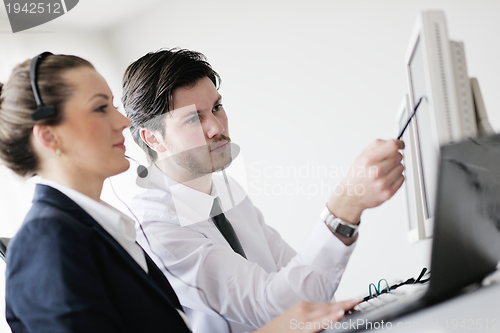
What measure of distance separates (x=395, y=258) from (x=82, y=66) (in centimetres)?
172

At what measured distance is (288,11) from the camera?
6.50 feet

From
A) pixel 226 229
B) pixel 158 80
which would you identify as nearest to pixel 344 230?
pixel 226 229

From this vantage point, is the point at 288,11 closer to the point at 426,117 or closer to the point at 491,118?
the point at 491,118

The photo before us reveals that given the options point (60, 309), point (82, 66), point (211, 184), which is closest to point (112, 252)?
point (60, 309)

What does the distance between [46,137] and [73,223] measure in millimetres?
162

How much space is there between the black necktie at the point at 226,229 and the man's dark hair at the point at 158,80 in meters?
0.31

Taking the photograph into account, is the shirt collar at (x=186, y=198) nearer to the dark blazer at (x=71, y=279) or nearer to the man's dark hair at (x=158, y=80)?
the man's dark hair at (x=158, y=80)

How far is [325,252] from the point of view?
73 cm

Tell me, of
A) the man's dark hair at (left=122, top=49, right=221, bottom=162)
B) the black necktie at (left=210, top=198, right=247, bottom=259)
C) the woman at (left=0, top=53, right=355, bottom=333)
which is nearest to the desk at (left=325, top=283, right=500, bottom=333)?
the woman at (left=0, top=53, right=355, bottom=333)

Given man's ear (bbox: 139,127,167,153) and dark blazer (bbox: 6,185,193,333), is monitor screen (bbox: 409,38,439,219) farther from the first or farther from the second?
man's ear (bbox: 139,127,167,153)

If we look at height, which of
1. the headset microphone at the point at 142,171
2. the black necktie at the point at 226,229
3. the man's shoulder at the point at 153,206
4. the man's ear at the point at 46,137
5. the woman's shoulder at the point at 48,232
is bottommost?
the black necktie at the point at 226,229

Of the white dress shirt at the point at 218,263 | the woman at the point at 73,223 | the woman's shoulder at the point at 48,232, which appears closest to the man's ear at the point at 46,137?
the woman at the point at 73,223

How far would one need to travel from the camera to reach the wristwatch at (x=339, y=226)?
0.71 metres

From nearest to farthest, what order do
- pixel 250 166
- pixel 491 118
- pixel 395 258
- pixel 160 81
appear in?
pixel 160 81
pixel 491 118
pixel 395 258
pixel 250 166
